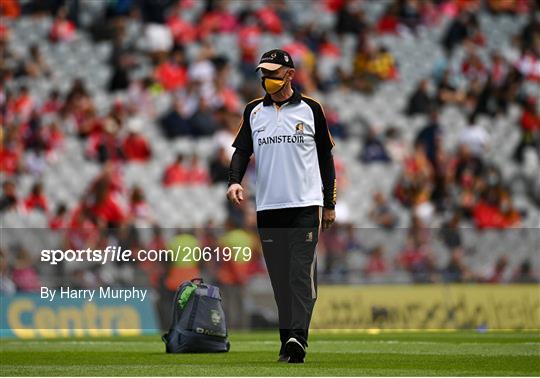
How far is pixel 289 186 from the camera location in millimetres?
9719

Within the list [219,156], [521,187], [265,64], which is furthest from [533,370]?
[521,187]

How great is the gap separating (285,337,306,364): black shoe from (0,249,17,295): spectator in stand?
6745mm

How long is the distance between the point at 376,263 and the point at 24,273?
4351 millimetres

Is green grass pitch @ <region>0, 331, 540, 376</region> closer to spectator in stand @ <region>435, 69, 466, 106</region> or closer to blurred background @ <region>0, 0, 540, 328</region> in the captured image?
blurred background @ <region>0, 0, 540, 328</region>

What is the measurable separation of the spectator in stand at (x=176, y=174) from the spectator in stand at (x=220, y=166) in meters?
0.47

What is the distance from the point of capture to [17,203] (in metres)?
19.4

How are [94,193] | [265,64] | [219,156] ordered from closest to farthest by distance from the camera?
[265,64], [94,193], [219,156]

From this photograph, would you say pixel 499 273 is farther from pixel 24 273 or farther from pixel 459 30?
pixel 459 30

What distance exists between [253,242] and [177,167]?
5747mm

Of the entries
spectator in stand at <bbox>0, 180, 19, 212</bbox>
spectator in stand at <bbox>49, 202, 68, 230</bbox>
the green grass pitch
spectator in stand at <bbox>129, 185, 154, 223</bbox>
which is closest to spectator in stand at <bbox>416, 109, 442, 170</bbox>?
spectator in stand at <bbox>129, 185, 154, 223</bbox>

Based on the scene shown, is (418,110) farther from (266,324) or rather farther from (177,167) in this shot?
(266,324)

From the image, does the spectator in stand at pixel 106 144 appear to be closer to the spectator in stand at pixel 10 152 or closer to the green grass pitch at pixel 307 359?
the spectator in stand at pixel 10 152

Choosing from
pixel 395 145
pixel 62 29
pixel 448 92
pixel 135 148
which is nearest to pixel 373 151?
pixel 395 145

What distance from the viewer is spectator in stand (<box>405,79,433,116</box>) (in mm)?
24547
